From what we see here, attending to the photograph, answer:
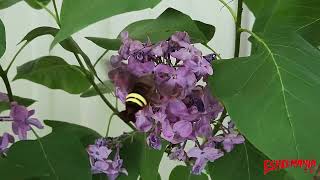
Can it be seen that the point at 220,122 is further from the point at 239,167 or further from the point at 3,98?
the point at 3,98

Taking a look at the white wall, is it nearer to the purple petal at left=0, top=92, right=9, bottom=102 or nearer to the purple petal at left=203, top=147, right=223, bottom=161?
the purple petal at left=0, top=92, right=9, bottom=102

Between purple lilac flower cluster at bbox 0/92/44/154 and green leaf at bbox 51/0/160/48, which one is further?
purple lilac flower cluster at bbox 0/92/44/154

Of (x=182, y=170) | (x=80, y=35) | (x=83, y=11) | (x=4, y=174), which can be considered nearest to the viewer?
(x=83, y=11)

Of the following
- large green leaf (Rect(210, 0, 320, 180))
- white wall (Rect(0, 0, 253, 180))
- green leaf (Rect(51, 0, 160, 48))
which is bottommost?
white wall (Rect(0, 0, 253, 180))

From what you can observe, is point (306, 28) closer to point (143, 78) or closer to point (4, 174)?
point (143, 78)

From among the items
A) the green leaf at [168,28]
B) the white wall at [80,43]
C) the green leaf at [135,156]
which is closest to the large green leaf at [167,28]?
the green leaf at [168,28]

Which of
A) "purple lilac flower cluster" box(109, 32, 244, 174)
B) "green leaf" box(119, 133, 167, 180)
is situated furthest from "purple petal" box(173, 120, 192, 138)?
"green leaf" box(119, 133, 167, 180)

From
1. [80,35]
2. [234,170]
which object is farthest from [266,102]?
[80,35]

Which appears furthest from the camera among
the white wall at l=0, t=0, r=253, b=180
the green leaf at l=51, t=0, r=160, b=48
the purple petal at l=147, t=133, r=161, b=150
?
the white wall at l=0, t=0, r=253, b=180
